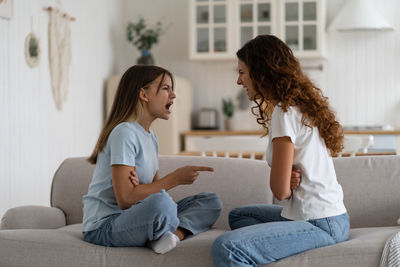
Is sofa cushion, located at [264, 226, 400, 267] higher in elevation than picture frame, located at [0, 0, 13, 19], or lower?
lower

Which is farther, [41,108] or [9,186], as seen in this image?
[41,108]

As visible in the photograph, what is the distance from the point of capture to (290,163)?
1.95 meters

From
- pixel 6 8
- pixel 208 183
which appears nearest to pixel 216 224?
pixel 208 183

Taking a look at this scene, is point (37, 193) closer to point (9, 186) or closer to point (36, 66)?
point (9, 186)

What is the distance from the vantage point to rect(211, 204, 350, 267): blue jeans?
188 centimetres

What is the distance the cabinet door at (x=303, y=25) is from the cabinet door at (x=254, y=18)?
0.36 feet

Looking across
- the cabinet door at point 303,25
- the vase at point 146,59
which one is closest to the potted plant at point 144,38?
the vase at point 146,59

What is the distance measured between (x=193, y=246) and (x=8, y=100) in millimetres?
2191

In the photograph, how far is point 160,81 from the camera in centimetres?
232

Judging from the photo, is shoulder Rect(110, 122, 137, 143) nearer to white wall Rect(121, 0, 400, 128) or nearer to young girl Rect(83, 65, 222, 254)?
young girl Rect(83, 65, 222, 254)

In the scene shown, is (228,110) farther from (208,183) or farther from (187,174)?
(187,174)

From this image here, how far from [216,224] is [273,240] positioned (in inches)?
28.9

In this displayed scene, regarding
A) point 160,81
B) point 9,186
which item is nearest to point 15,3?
point 9,186

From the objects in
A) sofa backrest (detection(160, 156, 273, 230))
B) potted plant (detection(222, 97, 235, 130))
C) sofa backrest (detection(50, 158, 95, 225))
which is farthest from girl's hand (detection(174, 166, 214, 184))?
potted plant (detection(222, 97, 235, 130))
